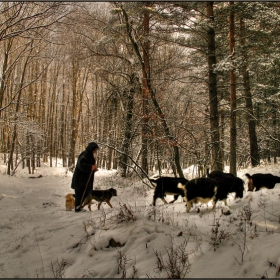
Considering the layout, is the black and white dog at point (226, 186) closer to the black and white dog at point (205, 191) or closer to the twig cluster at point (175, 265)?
the black and white dog at point (205, 191)

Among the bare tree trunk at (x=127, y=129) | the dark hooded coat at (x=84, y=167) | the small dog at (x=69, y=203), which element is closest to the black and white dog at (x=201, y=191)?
the dark hooded coat at (x=84, y=167)

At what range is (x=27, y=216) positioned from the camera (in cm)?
639

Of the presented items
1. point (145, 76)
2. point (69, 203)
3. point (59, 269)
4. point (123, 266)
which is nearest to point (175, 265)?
point (123, 266)

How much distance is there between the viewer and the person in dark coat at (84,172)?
698 cm

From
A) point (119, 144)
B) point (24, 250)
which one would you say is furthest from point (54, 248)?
point (119, 144)

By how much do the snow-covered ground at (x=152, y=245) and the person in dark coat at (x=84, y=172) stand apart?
1.11 meters

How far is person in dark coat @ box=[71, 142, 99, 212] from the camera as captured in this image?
6.98 m

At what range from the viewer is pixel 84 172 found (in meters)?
7.05

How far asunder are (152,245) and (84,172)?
3.66m

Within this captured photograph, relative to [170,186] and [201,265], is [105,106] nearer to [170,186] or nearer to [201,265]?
[170,186]

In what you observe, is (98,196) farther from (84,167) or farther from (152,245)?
(152,245)

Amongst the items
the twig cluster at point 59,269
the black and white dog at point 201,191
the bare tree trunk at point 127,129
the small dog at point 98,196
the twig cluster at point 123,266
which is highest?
the bare tree trunk at point 127,129

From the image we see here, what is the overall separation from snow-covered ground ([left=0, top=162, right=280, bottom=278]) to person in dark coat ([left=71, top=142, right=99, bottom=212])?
1.11 meters

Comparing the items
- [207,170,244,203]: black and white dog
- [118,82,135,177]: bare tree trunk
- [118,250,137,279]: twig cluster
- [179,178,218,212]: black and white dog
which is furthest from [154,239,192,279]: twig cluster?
[118,82,135,177]: bare tree trunk
